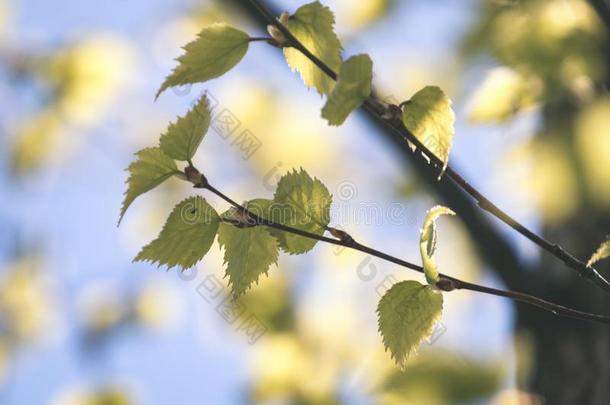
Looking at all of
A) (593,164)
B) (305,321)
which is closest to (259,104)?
(305,321)

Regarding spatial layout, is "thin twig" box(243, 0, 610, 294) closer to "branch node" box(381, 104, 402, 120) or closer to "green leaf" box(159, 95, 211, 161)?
"branch node" box(381, 104, 402, 120)

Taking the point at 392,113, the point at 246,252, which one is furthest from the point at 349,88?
the point at 246,252

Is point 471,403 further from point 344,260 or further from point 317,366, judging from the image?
point 344,260

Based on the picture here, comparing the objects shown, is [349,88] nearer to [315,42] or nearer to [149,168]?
[315,42]

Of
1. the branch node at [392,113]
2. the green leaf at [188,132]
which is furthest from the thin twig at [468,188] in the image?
the green leaf at [188,132]

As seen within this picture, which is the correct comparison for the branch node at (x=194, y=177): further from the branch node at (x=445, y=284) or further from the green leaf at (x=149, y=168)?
the branch node at (x=445, y=284)

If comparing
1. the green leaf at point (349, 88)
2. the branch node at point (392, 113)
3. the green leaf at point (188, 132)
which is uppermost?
the green leaf at point (188, 132)

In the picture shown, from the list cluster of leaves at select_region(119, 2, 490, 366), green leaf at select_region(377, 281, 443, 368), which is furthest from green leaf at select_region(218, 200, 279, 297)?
green leaf at select_region(377, 281, 443, 368)
